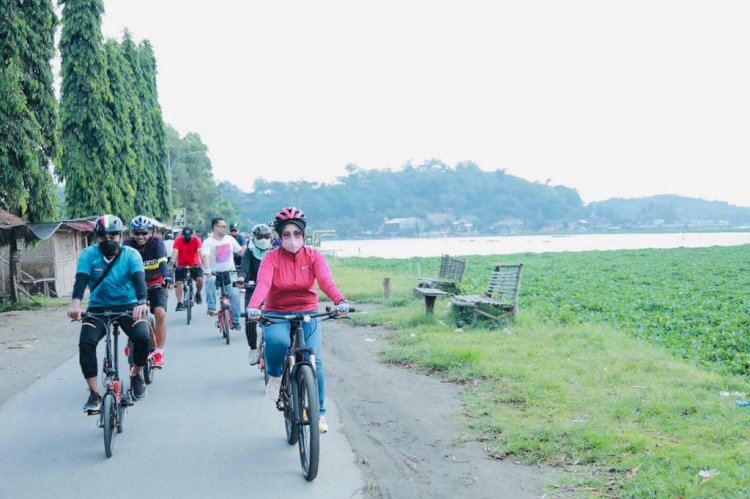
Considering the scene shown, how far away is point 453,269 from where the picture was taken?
781 inches

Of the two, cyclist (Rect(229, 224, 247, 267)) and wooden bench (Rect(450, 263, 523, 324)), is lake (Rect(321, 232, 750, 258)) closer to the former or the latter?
cyclist (Rect(229, 224, 247, 267))

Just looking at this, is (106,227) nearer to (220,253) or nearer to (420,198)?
(220,253)

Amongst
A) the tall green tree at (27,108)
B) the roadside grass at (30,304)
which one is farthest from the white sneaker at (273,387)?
the tall green tree at (27,108)

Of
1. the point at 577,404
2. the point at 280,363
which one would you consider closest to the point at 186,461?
the point at 280,363

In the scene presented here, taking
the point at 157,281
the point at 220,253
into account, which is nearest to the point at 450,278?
the point at 220,253

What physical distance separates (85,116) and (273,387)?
23665 millimetres

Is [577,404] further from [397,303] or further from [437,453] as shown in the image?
[397,303]

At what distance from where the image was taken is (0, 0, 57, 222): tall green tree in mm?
18766

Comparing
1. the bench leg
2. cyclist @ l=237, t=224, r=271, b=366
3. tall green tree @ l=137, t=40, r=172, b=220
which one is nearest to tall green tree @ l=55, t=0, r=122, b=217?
tall green tree @ l=137, t=40, r=172, b=220

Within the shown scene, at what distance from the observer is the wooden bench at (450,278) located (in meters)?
18.6

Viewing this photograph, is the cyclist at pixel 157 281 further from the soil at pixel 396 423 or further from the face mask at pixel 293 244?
the face mask at pixel 293 244

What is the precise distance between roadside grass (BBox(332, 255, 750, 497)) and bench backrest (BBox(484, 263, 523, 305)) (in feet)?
5.06

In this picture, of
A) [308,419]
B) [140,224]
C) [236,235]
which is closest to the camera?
[308,419]

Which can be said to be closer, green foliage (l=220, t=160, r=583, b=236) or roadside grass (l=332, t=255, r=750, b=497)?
roadside grass (l=332, t=255, r=750, b=497)
